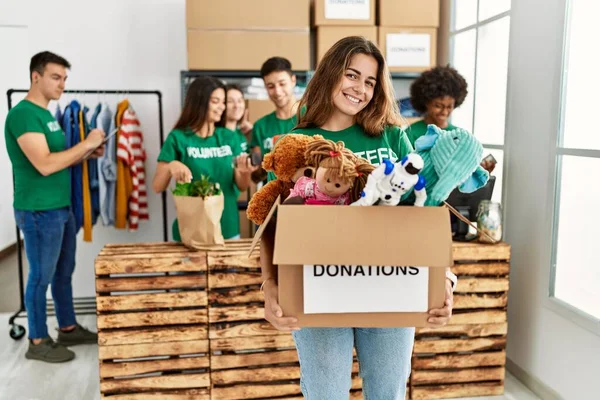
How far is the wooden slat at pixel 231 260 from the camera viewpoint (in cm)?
240

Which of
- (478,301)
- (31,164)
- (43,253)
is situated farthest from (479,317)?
(31,164)

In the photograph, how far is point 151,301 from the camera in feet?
7.80

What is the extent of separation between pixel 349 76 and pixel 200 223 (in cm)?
117

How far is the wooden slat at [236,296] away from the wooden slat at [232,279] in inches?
1.1

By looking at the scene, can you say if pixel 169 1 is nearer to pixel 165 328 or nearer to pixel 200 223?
pixel 200 223

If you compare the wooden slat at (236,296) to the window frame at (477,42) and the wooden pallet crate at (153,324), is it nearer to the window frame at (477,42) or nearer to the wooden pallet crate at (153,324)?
the wooden pallet crate at (153,324)

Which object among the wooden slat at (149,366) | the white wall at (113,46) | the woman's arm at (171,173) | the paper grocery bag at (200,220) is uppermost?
the white wall at (113,46)

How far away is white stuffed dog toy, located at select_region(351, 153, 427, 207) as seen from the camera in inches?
41.3

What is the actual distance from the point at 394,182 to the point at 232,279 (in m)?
1.49

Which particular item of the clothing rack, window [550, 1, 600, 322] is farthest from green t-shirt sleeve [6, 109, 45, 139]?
window [550, 1, 600, 322]

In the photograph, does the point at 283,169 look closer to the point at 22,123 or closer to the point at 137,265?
the point at 137,265

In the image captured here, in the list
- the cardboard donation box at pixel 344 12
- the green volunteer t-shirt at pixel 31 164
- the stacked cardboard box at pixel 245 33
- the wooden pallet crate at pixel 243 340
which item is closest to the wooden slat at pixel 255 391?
the wooden pallet crate at pixel 243 340

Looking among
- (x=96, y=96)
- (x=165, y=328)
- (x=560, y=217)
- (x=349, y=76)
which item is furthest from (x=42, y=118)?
(x=560, y=217)

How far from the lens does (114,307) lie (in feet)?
7.77
